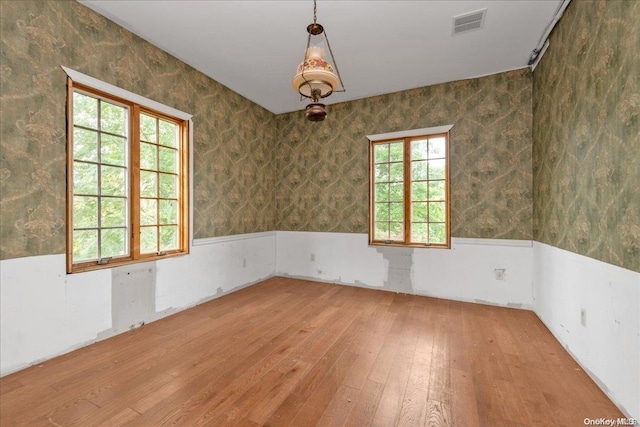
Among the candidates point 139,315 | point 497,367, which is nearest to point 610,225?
point 497,367

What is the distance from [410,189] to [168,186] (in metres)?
3.50

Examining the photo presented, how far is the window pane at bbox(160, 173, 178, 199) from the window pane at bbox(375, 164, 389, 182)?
307cm

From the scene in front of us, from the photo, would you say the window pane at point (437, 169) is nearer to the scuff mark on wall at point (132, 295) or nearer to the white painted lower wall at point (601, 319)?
the white painted lower wall at point (601, 319)

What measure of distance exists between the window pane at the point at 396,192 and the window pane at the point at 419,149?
1.61 ft

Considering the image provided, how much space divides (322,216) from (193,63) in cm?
302

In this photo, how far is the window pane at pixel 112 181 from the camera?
2855 millimetres

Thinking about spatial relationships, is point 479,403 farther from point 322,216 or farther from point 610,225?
point 322,216

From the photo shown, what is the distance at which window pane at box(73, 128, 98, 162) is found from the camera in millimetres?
2641

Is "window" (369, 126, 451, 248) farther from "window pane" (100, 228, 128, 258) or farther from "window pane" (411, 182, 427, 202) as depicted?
"window pane" (100, 228, 128, 258)

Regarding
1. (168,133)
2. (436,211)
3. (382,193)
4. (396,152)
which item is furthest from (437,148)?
(168,133)

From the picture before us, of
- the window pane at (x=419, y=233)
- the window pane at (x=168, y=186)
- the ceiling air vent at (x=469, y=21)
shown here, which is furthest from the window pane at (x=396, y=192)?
the window pane at (x=168, y=186)

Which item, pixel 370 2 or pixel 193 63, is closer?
pixel 370 2

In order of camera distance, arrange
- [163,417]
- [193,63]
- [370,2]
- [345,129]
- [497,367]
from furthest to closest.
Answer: [345,129], [193,63], [370,2], [497,367], [163,417]

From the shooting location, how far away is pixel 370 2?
2496mm
